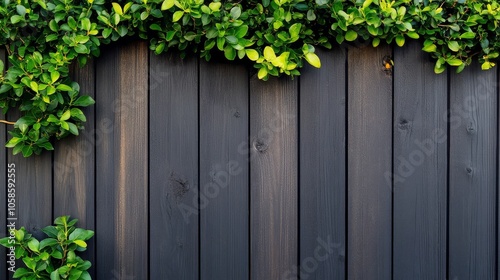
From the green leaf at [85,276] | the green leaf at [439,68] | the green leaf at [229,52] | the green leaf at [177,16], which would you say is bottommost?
the green leaf at [85,276]

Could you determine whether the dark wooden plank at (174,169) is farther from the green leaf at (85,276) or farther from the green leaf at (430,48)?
the green leaf at (430,48)

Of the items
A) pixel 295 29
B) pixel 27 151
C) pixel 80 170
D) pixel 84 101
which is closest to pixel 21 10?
pixel 84 101

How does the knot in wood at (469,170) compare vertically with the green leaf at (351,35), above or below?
below

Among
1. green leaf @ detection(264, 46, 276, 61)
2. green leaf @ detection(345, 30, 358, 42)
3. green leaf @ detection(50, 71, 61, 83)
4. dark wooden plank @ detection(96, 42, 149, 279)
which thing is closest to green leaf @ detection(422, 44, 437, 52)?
green leaf @ detection(345, 30, 358, 42)

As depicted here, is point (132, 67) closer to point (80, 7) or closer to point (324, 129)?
point (80, 7)

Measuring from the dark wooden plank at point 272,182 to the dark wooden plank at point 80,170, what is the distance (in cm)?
56

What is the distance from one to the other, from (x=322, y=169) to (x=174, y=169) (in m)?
0.52

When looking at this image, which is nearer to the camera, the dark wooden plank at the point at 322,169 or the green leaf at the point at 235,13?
the green leaf at the point at 235,13

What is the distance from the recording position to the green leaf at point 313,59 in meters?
1.72

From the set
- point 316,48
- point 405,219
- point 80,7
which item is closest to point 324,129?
point 316,48

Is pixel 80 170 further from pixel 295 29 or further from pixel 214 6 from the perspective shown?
pixel 295 29

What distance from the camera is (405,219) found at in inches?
72.1

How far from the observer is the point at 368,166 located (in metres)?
1.83

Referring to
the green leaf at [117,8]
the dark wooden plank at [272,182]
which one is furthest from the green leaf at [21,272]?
the green leaf at [117,8]
